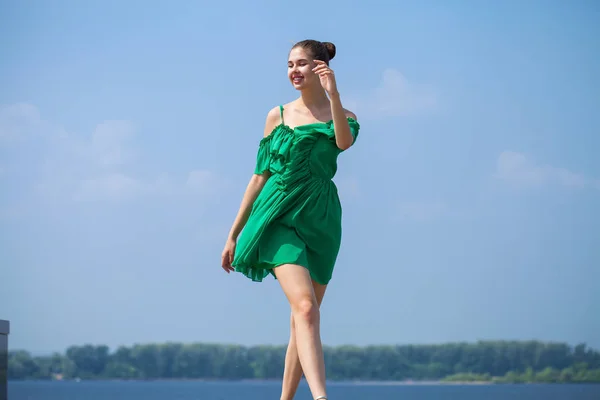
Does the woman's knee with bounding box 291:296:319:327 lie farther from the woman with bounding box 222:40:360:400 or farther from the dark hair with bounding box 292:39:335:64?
the dark hair with bounding box 292:39:335:64

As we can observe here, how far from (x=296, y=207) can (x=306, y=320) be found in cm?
42

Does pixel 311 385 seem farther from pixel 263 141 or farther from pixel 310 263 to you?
pixel 263 141

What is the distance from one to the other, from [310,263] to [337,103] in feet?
1.83

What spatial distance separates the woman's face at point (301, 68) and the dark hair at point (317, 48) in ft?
0.06

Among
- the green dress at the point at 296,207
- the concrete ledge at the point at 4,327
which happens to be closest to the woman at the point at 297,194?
the green dress at the point at 296,207

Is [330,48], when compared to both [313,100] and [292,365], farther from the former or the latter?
[292,365]

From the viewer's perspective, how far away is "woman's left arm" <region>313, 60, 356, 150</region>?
309 centimetres

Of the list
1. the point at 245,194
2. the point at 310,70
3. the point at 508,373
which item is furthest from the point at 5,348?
the point at 508,373

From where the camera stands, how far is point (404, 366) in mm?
61156

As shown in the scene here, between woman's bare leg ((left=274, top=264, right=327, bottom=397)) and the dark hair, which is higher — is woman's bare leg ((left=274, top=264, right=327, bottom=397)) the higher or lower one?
the lower one

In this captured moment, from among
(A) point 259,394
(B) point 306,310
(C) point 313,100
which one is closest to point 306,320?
(B) point 306,310

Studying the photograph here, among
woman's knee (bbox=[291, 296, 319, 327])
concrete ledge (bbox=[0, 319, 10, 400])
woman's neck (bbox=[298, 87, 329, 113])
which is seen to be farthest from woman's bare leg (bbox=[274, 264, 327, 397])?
concrete ledge (bbox=[0, 319, 10, 400])

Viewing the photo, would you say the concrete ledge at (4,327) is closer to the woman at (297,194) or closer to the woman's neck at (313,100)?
the woman at (297,194)

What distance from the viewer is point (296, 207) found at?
10.7ft
